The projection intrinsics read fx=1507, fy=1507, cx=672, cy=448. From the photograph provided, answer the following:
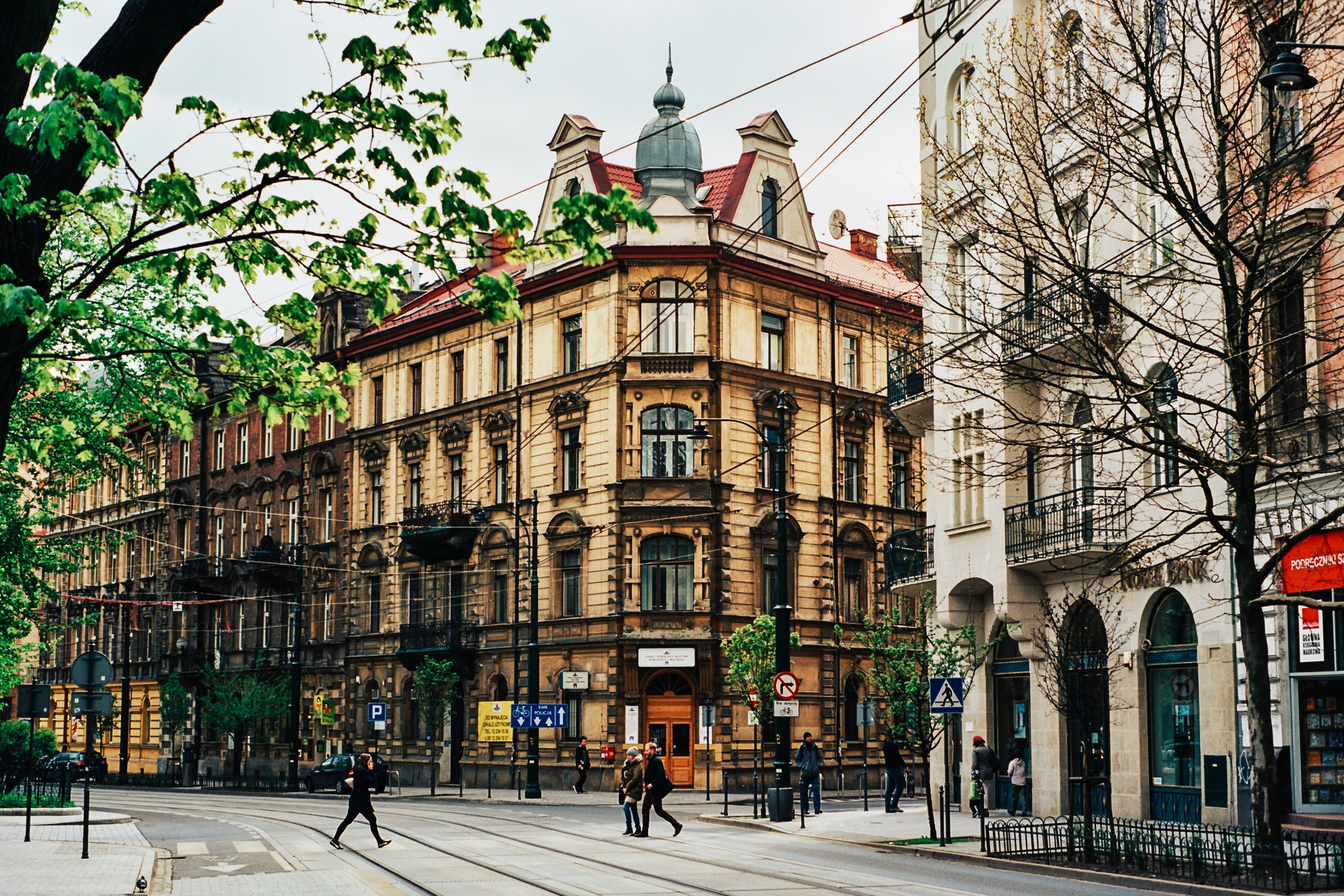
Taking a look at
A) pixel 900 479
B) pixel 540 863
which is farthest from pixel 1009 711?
pixel 900 479

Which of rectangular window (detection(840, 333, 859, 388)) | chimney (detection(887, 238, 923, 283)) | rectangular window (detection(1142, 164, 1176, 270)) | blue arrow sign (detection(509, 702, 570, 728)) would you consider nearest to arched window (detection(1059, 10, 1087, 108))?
rectangular window (detection(1142, 164, 1176, 270))

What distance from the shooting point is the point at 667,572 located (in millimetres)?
46156

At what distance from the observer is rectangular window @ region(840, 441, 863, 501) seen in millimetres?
50344

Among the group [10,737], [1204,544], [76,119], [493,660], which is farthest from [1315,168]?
[10,737]

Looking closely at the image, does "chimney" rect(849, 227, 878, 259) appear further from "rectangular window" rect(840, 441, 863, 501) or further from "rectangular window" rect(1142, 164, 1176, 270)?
"rectangular window" rect(1142, 164, 1176, 270)

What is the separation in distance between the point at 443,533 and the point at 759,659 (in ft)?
55.6

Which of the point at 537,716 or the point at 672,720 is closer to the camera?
the point at 537,716

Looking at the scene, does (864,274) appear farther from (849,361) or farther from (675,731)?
(675,731)

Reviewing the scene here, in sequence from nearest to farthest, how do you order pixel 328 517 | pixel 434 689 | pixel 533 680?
pixel 533 680 → pixel 434 689 → pixel 328 517

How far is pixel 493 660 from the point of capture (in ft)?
165

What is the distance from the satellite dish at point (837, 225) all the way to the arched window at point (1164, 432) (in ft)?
112

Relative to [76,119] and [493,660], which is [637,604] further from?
[76,119]

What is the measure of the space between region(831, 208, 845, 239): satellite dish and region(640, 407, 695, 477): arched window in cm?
1660

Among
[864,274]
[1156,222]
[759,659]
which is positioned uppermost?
[864,274]
